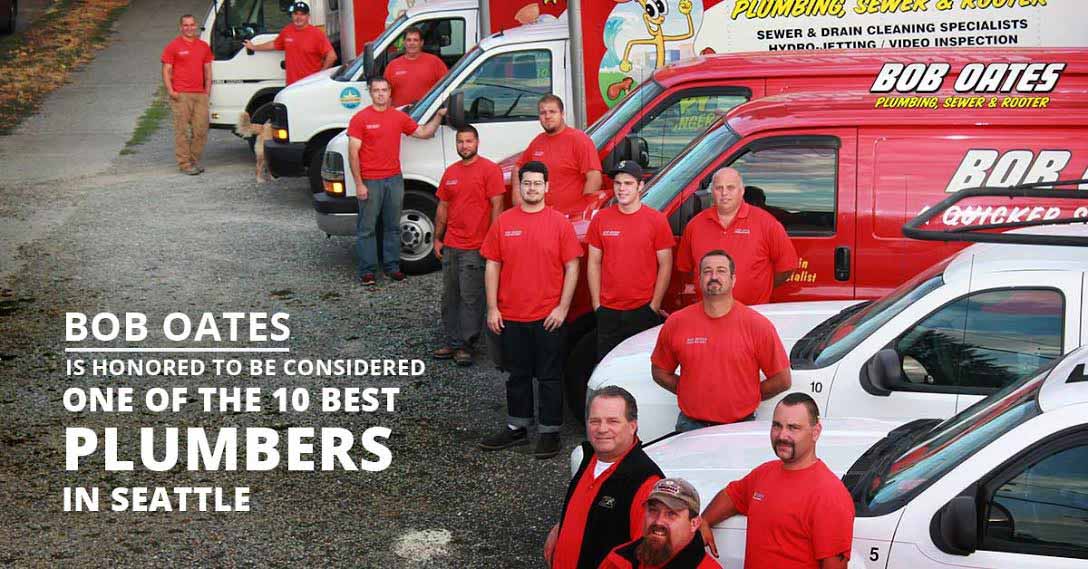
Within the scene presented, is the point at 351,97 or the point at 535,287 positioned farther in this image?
the point at 351,97

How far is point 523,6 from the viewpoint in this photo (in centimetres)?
1444

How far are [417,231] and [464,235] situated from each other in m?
2.76

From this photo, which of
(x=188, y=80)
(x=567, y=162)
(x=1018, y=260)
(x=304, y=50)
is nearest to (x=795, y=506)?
(x=1018, y=260)

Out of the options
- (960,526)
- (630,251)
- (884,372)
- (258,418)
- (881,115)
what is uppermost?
(881,115)

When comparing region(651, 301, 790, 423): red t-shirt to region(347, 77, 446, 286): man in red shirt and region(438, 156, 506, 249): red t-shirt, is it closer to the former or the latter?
region(438, 156, 506, 249): red t-shirt

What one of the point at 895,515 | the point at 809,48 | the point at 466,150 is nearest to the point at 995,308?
the point at 895,515

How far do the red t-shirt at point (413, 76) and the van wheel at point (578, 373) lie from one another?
225 inches

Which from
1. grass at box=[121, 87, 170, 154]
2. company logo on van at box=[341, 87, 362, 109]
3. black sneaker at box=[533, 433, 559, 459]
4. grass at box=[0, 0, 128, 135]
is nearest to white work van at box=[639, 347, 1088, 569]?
black sneaker at box=[533, 433, 559, 459]

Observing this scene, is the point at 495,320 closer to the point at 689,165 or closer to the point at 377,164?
the point at 689,165

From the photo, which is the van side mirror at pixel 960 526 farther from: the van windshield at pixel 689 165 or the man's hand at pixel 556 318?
the van windshield at pixel 689 165

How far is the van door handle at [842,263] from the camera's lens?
8438 mm

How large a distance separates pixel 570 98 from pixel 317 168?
3923 millimetres

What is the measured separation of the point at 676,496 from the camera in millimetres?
4703

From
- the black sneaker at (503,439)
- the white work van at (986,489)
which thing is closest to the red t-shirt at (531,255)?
the black sneaker at (503,439)
